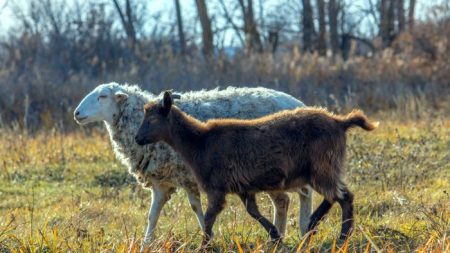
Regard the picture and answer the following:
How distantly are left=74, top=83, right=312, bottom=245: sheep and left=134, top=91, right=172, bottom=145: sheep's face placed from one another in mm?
1127

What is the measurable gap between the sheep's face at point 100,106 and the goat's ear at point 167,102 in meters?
1.71

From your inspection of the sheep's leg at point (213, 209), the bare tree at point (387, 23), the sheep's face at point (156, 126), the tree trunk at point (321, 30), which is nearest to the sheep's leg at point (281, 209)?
the sheep's leg at point (213, 209)

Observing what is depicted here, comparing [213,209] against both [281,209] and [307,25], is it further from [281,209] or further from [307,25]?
[307,25]

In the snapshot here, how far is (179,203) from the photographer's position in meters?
10.2

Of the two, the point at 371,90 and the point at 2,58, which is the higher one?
the point at 2,58

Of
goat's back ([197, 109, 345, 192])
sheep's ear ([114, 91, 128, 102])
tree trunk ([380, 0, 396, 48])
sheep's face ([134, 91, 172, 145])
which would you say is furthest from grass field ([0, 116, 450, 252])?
tree trunk ([380, 0, 396, 48])

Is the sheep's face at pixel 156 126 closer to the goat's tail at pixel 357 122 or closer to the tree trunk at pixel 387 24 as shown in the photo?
the goat's tail at pixel 357 122

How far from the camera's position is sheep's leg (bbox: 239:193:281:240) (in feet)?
23.5

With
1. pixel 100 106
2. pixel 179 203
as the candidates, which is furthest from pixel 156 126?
pixel 179 203

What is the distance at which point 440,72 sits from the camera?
24219 millimetres

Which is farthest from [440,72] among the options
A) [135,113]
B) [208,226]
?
[208,226]

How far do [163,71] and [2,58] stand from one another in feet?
19.4

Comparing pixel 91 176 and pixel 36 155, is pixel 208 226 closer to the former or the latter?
pixel 91 176

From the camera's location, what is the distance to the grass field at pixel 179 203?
714 cm
